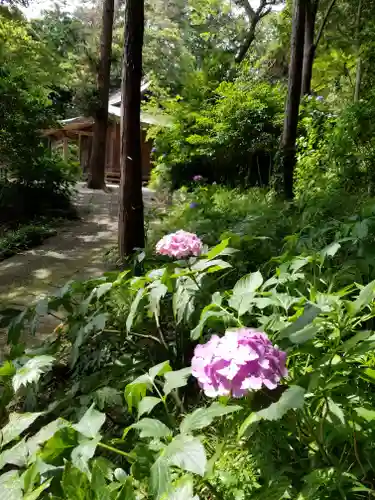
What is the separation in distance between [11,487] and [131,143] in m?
3.43

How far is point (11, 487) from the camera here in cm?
106

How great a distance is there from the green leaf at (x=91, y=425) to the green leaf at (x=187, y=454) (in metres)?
0.23

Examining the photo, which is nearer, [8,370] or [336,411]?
[336,411]

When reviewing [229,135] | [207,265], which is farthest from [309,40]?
[207,265]

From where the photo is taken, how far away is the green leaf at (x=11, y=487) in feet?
3.39

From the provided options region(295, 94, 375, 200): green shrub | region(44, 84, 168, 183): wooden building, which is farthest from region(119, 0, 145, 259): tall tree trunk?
region(44, 84, 168, 183): wooden building

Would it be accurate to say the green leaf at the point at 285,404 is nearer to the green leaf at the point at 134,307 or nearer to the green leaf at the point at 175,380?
the green leaf at the point at 175,380

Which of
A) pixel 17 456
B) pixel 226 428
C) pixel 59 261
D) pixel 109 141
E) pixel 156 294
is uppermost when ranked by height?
pixel 109 141

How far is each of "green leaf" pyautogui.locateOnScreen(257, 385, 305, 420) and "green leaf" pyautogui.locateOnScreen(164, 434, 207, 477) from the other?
0.15m

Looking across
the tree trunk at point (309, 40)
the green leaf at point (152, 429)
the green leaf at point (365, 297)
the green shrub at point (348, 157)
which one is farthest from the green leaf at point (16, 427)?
the tree trunk at point (309, 40)

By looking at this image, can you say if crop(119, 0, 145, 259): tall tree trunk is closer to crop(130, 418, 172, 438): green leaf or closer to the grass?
the grass

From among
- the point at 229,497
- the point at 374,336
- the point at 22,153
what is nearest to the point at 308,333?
the point at 374,336

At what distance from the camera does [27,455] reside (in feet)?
4.01

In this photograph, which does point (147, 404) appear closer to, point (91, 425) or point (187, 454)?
point (91, 425)
